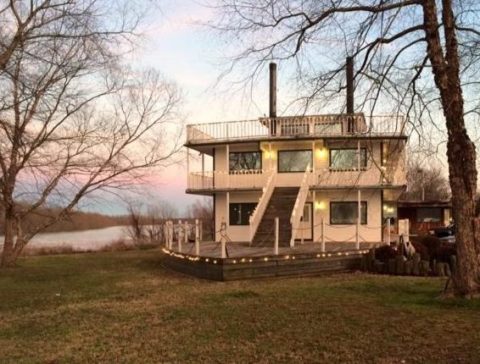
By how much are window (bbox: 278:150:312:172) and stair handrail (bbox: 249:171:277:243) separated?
2.66 feet

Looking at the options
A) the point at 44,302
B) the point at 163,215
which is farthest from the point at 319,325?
the point at 163,215

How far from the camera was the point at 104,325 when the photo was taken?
9.52 metres

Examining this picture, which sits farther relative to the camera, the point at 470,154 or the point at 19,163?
the point at 19,163

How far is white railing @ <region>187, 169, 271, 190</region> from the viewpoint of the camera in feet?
90.2

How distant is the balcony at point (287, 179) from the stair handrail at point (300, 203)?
1.63 feet

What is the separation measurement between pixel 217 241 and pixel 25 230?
8.80 meters

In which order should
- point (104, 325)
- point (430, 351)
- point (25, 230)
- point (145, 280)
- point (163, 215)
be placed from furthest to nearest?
point (163, 215)
point (25, 230)
point (145, 280)
point (104, 325)
point (430, 351)

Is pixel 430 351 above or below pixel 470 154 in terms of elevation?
below

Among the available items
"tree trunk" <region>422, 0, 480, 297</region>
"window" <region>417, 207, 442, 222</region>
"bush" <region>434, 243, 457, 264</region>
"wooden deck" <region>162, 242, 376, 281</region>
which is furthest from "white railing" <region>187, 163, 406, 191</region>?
"window" <region>417, 207, 442, 222</region>

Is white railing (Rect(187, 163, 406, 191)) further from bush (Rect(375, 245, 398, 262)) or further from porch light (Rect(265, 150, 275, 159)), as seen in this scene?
bush (Rect(375, 245, 398, 262))

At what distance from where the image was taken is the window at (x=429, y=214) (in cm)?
4694

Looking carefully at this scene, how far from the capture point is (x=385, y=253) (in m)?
18.3

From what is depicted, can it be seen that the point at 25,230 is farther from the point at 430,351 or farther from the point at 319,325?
the point at 430,351

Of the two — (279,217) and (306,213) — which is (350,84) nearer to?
(279,217)
